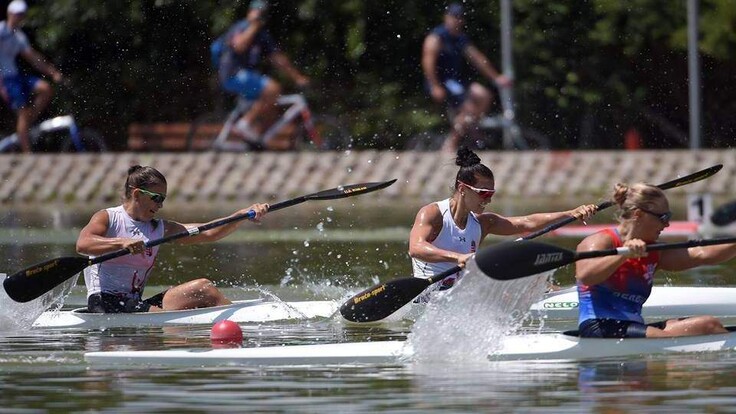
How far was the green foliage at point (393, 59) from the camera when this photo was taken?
2945 cm

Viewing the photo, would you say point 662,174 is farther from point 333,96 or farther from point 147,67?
point 147,67

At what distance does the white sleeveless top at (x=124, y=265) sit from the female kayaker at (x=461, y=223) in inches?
75.3

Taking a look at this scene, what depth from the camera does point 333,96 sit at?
3005cm

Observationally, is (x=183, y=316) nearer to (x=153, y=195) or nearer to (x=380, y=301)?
(x=153, y=195)

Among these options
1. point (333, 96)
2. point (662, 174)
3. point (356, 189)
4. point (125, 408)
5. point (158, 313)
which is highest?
point (333, 96)

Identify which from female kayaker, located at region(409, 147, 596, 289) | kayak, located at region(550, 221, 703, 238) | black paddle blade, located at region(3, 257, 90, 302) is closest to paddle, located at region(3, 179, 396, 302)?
black paddle blade, located at region(3, 257, 90, 302)

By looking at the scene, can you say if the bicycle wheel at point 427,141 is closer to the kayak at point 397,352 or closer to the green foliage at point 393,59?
the green foliage at point 393,59

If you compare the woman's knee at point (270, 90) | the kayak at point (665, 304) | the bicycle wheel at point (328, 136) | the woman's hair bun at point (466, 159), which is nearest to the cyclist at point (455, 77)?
the bicycle wheel at point (328, 136)

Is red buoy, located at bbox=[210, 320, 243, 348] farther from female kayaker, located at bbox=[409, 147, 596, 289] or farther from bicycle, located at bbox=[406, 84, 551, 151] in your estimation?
bicycle, located at bbox=[406, 84, 551, 151]

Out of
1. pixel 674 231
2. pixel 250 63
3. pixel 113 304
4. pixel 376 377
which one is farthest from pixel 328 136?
pixel 376 377

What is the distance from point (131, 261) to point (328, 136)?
14.9m

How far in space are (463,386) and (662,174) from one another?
54.5 ft

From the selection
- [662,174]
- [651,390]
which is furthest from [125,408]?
[662,174]

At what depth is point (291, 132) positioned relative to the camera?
93.1 feet
